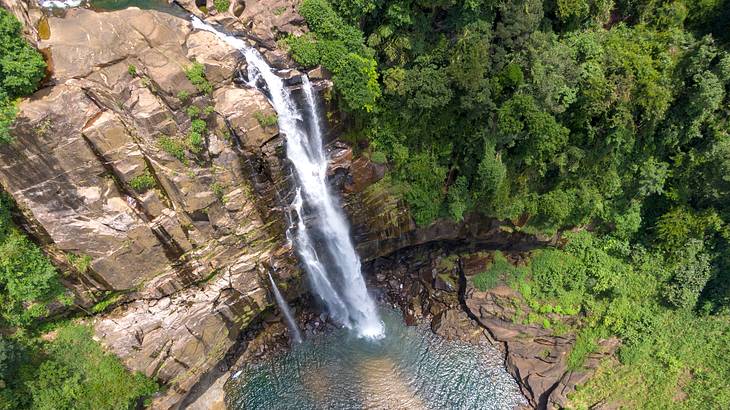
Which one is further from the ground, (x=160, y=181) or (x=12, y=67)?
(x=12, y=67)

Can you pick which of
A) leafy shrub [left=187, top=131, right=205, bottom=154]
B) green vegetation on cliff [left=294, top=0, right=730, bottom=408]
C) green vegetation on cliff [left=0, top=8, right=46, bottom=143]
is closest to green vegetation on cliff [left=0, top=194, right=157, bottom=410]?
green vegetation on cliff [left=0, top=8, right=46, bottom=143]

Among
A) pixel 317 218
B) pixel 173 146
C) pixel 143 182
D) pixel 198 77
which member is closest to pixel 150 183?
pixel 143 182

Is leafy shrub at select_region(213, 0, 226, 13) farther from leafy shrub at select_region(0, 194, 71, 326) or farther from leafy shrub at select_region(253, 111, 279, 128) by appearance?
leafy shrub at select_region(0, 194, 71, 326)

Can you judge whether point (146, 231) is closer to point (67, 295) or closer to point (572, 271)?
point (67, 295)

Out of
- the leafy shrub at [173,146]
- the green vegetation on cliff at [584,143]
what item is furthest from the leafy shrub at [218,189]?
the green vegetation on cliff at [584,143]

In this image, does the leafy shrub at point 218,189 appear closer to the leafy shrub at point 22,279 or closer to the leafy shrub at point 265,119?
the leafy shrub at point 265,119

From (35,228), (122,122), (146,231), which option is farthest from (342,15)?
(35,228)

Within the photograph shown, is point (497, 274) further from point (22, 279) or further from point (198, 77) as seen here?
point (22, 279)
